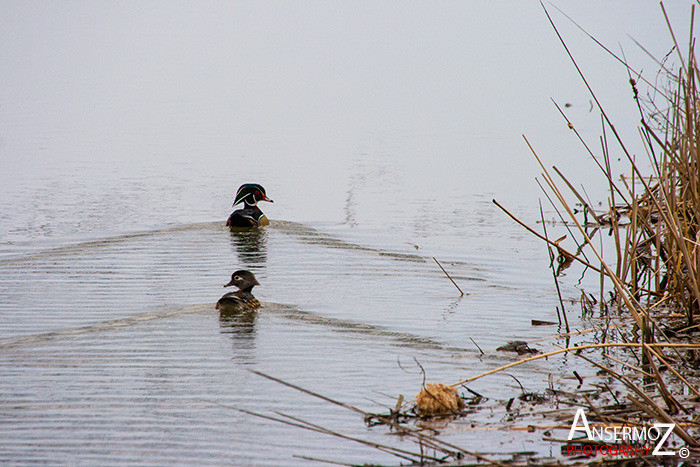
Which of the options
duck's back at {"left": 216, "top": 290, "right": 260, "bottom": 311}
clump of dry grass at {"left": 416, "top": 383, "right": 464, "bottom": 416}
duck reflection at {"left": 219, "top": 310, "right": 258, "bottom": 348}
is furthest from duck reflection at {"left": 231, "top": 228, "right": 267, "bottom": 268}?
clump of dry grass at {"left": 416, "top": 383, "right": 464, "bottom": 416}

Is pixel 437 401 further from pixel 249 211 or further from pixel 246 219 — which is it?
pixel 249 211

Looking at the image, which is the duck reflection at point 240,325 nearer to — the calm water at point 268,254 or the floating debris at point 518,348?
the calm water at point 268,254

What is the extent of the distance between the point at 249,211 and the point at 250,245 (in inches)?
40.4

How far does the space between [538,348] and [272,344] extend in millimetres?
1981

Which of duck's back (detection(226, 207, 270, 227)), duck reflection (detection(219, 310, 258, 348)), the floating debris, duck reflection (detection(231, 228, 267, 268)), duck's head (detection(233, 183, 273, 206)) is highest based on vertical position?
duck's head (detection(233, 183, 273, 206))

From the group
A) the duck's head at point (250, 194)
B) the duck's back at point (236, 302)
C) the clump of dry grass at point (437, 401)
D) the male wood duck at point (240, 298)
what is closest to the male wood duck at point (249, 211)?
the duck's head at point (250, 194)

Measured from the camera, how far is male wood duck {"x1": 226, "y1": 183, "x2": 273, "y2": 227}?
11352mm

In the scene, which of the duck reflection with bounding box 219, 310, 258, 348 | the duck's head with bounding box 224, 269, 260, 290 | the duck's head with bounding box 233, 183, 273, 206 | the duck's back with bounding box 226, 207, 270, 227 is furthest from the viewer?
the duck's head with bounding box 233, 183, 273, 206

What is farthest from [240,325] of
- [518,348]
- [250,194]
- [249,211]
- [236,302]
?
[250,194]

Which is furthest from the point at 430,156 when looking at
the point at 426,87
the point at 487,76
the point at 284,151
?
the point at 487,76

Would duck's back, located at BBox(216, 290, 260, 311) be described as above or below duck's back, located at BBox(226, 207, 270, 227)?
below

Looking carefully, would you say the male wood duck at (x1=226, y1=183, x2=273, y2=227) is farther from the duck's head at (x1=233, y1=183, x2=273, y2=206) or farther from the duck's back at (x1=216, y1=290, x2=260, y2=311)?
the duck's back at (x1=216, y1=290, x2=260, y2=311)

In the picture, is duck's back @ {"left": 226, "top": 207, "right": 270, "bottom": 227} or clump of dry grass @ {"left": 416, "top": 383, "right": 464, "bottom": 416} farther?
duck's back @ {"left": 226, "top": 207, "right": 270, "bottom": 227}

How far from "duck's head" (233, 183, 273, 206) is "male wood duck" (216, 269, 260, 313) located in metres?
4.26
